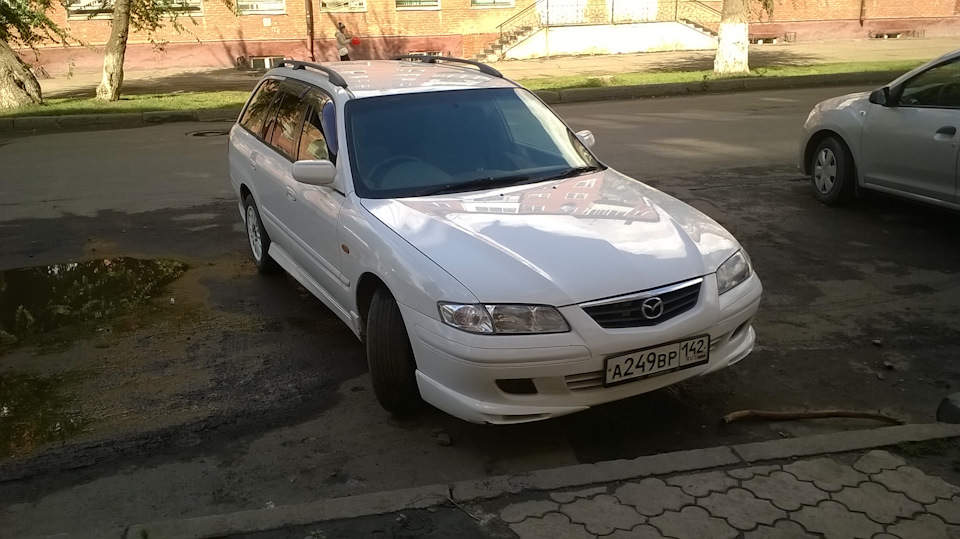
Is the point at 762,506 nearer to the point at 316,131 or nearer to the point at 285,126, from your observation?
the point at 316,131

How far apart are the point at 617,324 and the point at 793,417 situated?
117cm

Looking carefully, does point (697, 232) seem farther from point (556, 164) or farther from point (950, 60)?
point (950, 60)

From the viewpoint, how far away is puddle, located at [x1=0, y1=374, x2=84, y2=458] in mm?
4406

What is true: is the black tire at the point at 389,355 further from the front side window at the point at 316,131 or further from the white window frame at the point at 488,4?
the white window frame at the point at 488,4

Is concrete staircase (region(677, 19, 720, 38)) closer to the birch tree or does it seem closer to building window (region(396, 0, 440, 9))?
building window (region(396, 0, 440, 9))

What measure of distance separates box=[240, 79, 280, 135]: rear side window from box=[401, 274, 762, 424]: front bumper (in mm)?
3194

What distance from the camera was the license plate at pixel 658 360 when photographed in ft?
12.7

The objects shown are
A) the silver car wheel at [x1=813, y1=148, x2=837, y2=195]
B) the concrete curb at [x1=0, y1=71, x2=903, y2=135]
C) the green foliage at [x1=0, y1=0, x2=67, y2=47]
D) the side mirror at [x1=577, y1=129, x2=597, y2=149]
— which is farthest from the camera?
the green foliage at [x1=0, y1=0, x2=67, y2=47]

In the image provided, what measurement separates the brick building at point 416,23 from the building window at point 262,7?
0.10 ft

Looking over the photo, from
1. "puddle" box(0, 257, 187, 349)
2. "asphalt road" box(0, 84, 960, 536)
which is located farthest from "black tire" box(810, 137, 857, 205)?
"puddle" box(0, 257, 187, 349)

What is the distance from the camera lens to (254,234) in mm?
7043

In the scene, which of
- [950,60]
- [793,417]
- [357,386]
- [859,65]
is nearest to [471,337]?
[357,386]

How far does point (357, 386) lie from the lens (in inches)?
194

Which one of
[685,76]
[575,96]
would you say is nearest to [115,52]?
[575,96]
